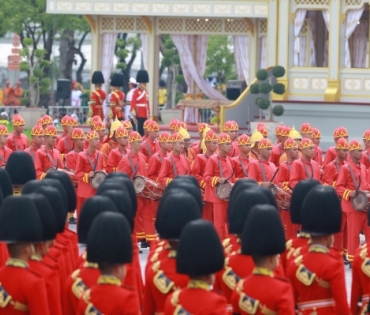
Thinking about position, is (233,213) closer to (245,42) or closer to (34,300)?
(34,300)

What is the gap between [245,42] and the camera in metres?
34.5

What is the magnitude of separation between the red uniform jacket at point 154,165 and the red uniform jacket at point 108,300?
10479mm

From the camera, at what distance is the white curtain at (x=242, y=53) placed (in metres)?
34.5

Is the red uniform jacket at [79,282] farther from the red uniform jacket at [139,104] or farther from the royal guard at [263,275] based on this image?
the red uniform jacket at [139,104]

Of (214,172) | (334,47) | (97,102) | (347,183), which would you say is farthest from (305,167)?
(334,47)

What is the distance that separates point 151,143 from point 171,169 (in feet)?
6.36

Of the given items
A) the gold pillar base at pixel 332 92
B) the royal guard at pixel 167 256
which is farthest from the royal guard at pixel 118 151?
the gold pillar base at pixel 332 92

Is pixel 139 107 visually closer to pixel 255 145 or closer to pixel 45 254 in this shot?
pixel 255 145

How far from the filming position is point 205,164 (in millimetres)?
18922

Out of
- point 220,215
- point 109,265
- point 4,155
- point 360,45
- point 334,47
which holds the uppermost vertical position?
point 360,45

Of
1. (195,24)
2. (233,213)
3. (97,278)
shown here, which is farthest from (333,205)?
(195,24)

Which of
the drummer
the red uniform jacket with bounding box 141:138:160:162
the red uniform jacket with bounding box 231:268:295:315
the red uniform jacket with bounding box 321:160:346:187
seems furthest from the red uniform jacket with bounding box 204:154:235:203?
the red uniform jacket with bounding box 231:268:295:315

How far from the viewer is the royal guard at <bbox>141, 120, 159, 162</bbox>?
67.5ft

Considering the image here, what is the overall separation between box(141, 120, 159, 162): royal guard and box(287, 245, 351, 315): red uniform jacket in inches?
415
